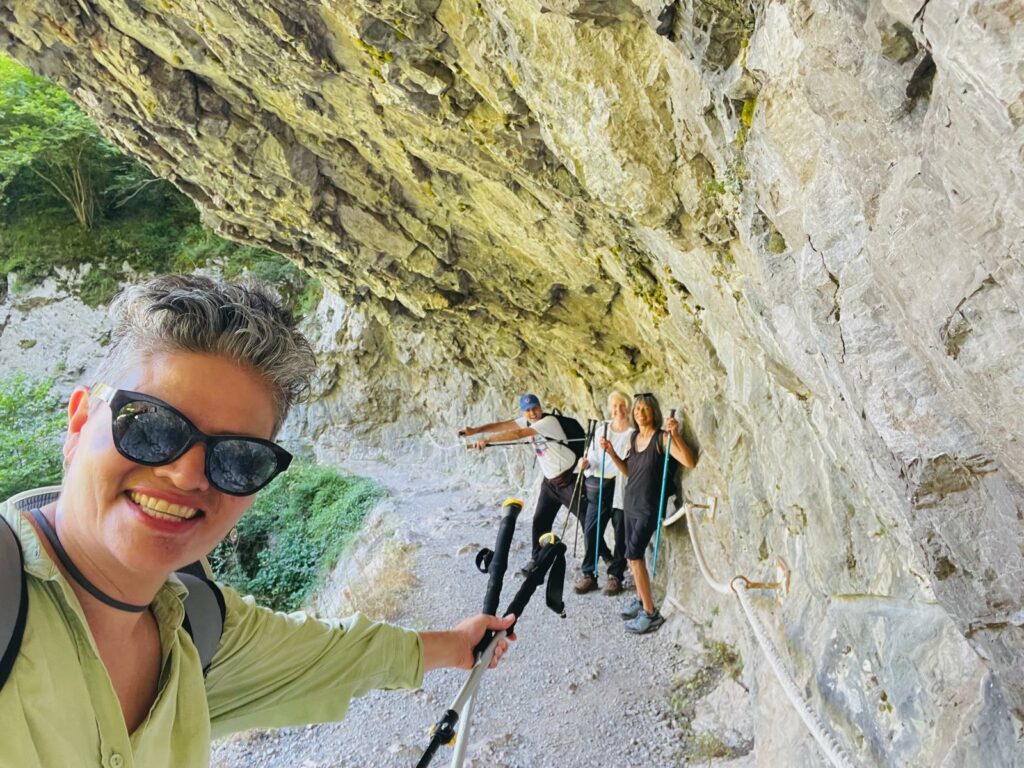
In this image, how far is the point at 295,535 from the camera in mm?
14977

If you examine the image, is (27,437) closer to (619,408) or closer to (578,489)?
(578,489)

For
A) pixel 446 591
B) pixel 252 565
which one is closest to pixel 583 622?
pixel 446 591

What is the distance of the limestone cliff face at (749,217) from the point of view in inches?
66.3

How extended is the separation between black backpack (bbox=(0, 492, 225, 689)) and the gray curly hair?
1.58ft

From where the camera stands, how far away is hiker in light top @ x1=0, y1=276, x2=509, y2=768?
1.46m

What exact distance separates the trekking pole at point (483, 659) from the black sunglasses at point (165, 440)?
4.21 ft

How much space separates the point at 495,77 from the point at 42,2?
19.9ft

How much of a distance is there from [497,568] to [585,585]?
18.5 ft

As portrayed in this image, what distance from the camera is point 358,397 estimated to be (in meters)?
19.4

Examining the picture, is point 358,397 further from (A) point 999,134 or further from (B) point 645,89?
(A) point 999,134

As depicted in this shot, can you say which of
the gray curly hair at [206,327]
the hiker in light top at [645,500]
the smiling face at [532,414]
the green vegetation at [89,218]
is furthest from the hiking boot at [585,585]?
the green vegetation at [89,218]

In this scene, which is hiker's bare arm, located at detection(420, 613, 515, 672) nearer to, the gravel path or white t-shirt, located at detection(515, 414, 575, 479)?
the gravel path

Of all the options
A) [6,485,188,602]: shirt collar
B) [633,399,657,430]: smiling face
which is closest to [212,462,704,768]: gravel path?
[633,399,657,430]: smiling face

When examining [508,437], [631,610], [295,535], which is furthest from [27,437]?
[631,610]
